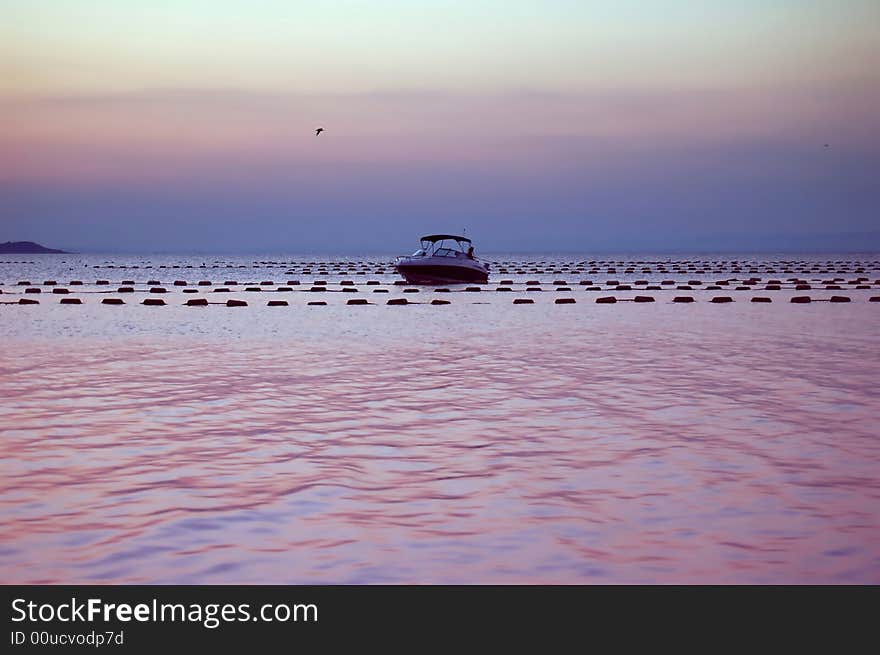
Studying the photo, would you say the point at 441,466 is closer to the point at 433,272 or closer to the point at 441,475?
the point at 441,475

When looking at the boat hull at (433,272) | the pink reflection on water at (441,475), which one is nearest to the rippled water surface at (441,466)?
the pink reflection on water at (441,475)

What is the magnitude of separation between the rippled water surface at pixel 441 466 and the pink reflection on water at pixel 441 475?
0.09 ft

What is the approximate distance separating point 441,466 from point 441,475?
1.09 ft

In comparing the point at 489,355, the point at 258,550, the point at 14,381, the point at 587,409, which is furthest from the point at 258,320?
the point at 258,550

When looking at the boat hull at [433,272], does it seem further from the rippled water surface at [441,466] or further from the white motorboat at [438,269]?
the rippled water surface at [441,466]

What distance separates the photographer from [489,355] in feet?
57.5

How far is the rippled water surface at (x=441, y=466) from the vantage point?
5.66 meters

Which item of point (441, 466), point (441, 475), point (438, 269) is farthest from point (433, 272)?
point (441, 475)

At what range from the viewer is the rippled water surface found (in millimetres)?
5656

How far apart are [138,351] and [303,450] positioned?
1077 cm

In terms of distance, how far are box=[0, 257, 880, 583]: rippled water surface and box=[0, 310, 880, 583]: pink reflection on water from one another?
0.09ft
